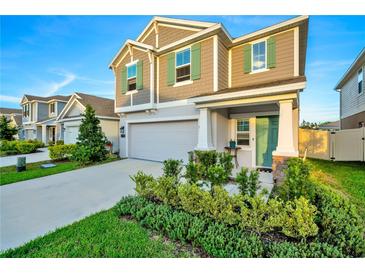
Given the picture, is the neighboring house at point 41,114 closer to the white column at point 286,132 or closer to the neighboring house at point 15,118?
the neighboring house at point 15,118

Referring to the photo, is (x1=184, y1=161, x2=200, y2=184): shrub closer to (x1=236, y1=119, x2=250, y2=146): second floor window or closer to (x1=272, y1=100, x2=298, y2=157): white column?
(x1=272, y1=100, x2=298, y2=157): white column

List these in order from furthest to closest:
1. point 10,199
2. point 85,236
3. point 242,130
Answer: point 242,130, point 10,199, point 85,236

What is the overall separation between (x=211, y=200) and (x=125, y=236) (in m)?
1.59

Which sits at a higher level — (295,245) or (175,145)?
(175,145)

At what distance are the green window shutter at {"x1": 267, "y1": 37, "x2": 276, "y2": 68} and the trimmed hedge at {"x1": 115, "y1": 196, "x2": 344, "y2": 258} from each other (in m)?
6.61

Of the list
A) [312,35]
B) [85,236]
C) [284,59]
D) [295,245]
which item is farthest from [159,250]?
[312,35]

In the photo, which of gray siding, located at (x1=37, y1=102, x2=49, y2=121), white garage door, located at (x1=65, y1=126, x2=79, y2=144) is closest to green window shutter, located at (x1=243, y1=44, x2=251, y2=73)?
white garage door, located at (x1=65, y1=126, x2=79, y2=144)

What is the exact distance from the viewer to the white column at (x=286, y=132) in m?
5.43

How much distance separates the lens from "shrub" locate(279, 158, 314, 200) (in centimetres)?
329

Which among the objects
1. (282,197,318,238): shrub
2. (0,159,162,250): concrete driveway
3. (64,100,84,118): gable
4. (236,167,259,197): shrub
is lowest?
(0,159,162,250): concrete driveway

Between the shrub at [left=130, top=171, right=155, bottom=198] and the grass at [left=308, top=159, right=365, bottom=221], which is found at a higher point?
the shrub at [left=130, top=171, right=155, bottom=198]

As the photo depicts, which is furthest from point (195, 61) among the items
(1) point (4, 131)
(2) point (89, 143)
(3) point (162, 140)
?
(1) point (4, 131)

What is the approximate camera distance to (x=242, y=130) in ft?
26.8

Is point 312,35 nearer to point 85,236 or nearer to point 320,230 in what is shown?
point 320,230
